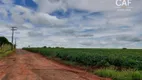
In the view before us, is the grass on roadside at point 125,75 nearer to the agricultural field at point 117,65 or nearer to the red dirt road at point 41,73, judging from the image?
the agricultural field at point 117,65

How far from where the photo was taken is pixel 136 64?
16.1m

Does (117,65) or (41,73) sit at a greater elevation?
(117,65)

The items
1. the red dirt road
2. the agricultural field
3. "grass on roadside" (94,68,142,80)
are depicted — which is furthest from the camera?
the agricultural field

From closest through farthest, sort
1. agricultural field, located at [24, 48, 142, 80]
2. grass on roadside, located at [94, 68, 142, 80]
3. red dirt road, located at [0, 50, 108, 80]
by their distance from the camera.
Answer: grass on roadside, located at [94, 68, 142, 80]
red dirt road, located at [0, 50, 108, 80]
agricultural field, located at [24, 48, 142, 80]

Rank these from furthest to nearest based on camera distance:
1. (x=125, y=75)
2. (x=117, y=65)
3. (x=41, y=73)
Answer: (x=117, y=65)
(x=41, y=73)
(x=125, y=75)

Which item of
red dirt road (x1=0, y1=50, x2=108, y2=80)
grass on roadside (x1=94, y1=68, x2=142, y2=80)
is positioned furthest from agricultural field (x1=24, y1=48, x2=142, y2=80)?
red dirt road (x1=0, y1=50, x2=108, y2=80)

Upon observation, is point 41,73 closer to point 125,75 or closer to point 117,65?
point 125,75

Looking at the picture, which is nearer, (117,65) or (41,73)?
(41,73)

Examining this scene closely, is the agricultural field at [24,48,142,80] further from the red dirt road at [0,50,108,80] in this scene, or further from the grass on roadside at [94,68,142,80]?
the red dirt road at [0,50,108,80]

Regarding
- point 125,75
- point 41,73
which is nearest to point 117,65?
point 125,75

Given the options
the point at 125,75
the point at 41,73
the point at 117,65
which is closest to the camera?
the point at 125,75

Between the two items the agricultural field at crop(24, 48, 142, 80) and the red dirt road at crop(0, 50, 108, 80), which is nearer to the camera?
the red dirt road at crop(0, 50, 108, 80)

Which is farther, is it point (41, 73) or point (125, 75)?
point (41, 73)

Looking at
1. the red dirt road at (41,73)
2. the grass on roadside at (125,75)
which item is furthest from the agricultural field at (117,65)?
the red dirt road at (41,73)
